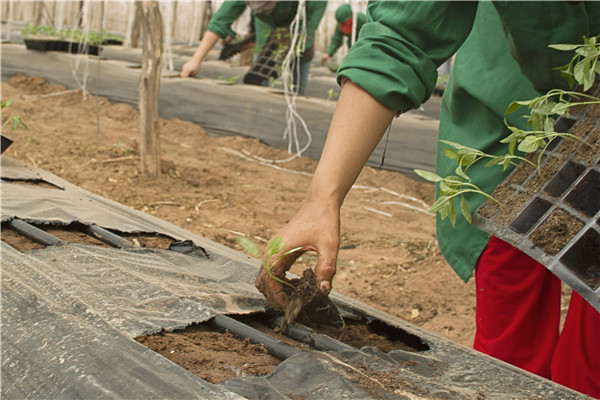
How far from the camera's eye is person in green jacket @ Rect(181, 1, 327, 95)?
545 centimetres

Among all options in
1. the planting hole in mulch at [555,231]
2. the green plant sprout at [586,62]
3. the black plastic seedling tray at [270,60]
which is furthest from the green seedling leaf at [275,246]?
the black plastic seedling tray at [270,60]

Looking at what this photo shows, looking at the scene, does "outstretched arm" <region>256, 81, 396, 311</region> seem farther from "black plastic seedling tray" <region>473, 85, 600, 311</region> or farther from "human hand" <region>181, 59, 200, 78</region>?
"human hand" <region>181, 59, 200, 78</region>

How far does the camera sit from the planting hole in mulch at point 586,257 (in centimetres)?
93

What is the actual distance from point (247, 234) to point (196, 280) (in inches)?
76.6

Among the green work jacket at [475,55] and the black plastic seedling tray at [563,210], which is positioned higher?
the green work jacket at [475,55]

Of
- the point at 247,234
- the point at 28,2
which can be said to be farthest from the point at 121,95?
the point at 28,2

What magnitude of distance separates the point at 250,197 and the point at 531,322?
2.94 metres

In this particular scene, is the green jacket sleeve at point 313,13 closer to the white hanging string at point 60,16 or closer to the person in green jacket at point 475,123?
the person in green jacket at point 475,123

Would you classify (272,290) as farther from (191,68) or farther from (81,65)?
(81,65)

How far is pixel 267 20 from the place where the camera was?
570cm

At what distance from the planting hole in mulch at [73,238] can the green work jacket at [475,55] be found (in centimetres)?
92

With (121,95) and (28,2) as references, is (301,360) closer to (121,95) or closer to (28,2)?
(121,95)

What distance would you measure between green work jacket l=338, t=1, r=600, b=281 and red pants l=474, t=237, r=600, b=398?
80mm

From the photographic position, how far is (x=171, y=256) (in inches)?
68.4
